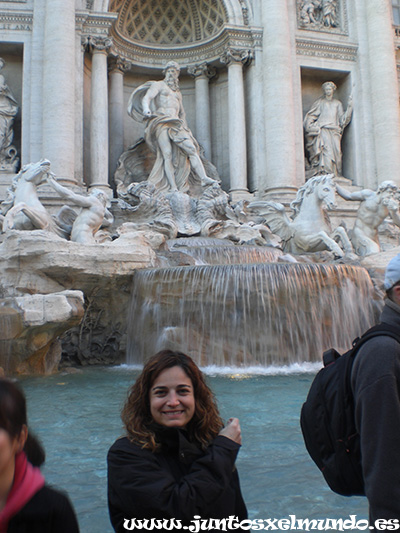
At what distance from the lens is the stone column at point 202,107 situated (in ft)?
52.9

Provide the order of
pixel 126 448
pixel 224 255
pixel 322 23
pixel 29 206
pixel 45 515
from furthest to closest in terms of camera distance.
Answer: pixel 322 23 < pixel 224 255 < pixel 29 206 < pixel 126 448 < pixel 45 515

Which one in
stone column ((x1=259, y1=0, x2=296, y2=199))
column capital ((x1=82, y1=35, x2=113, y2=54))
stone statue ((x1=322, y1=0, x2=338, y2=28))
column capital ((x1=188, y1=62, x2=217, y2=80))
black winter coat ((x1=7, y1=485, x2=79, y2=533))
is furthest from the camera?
stone statue ((x1=322, y1=0, x2=338, y2=28))

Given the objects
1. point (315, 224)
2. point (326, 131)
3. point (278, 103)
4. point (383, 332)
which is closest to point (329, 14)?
point (326, 131)

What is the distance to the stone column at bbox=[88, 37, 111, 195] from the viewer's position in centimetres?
1388

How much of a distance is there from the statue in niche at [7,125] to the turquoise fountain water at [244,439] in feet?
29.1

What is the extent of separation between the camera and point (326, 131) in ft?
52.1

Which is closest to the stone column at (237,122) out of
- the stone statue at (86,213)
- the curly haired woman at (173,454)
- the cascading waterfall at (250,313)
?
the stone statue at (86,213)

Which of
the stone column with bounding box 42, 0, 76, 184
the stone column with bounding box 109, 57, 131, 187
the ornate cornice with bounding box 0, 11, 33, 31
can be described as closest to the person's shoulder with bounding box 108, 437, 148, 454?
the stone column with bounding box 42, 0, 76, 184

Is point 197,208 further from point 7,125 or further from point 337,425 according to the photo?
point 337,425

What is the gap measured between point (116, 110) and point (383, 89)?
25.5 ft

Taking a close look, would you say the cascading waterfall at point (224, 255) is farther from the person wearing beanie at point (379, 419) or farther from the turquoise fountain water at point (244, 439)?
the person wearing beanie at point (379, 419)

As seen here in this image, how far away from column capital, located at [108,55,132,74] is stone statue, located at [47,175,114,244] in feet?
22.0

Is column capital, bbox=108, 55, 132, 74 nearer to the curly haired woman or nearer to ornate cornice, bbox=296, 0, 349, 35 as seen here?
ornate cornice, bbox=296, 0, 349, 35

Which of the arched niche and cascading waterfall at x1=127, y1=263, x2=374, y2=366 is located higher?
the arched niche
